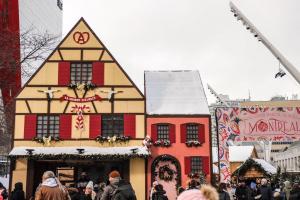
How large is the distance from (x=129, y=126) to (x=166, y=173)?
3498mm

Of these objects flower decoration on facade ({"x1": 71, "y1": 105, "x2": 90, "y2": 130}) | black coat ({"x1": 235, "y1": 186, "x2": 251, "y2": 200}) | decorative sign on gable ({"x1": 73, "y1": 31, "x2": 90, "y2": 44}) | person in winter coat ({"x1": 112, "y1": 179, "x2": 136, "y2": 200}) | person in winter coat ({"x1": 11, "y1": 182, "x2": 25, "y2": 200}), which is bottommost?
black coat ({"x1": 235, "y1": 186, "x2": 251, "y2": 200})

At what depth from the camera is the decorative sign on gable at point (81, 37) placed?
29.1 meters

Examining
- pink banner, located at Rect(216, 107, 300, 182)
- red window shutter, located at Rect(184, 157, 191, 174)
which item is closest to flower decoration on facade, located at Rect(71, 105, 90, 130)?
red window shutter, located at Rect(184, 157, 191, 174)

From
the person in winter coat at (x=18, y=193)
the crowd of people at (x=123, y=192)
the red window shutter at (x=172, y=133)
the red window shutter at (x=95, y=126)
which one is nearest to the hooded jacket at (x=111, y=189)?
the crowd of people at (x=123, y=192)

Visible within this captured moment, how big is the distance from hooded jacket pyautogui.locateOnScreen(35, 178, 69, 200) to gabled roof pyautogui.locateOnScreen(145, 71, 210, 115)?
20.7 meters

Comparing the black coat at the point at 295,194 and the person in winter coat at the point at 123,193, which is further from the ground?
the person in winter coat at the point at 123,193

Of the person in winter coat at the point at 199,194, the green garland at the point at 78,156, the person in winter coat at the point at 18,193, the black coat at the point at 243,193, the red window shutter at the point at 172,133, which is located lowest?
the black coat at the point at 243,193

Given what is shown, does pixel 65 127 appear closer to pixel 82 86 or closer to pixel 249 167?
pixel 82 86

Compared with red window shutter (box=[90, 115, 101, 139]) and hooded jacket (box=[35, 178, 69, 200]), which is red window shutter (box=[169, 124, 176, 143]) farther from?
hooded jacket (box=[35, 178, 69, 200])

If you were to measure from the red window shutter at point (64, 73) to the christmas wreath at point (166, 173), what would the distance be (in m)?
7.58

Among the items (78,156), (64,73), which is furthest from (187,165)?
(64,73)

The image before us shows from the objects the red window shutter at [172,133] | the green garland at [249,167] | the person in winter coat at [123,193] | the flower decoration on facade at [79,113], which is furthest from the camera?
the green garland at [249,167]

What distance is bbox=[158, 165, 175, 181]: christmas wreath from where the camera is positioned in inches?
1101

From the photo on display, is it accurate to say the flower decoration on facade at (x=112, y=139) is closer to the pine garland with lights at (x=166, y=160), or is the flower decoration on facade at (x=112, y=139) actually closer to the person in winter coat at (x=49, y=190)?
the pine garland with lights at (x=166, y=160)
